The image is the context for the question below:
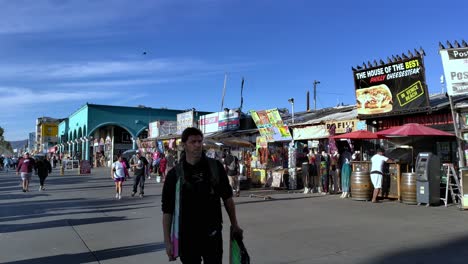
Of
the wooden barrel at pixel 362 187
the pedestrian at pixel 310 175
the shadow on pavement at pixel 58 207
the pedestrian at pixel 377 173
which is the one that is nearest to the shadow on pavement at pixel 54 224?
the shadow on pavement at pixel 58 207

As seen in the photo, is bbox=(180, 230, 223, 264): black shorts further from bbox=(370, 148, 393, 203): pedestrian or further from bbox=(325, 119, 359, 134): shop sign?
bbox=(325, 119, 359, 134): shop sign

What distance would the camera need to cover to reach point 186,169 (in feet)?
12.3

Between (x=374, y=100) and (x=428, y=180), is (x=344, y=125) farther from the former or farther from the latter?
(x=428, y=180)

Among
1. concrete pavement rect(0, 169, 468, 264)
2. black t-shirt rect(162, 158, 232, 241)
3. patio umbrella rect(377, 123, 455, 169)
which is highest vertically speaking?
patio umbrella rect(377, 123, 455, 169)

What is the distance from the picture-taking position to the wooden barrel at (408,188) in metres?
13.5

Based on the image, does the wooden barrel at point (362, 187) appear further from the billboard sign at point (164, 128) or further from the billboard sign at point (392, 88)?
the billboard sign at point (164, 128)

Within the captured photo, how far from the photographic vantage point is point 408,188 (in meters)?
13.7

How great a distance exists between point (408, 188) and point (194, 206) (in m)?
11.6

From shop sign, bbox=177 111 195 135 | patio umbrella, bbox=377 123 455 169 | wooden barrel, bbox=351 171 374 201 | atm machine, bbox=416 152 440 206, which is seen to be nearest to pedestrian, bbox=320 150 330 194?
wooden barrel, bbox=351 171 374 201

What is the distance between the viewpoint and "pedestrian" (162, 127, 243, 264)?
12.0 ft

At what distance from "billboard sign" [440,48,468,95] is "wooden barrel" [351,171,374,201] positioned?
3.73 metres

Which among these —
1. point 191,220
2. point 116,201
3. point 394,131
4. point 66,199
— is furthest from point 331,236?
point 66,199

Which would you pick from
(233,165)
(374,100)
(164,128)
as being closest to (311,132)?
(374,100)

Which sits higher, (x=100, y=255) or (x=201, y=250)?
(x=201, y=250)
